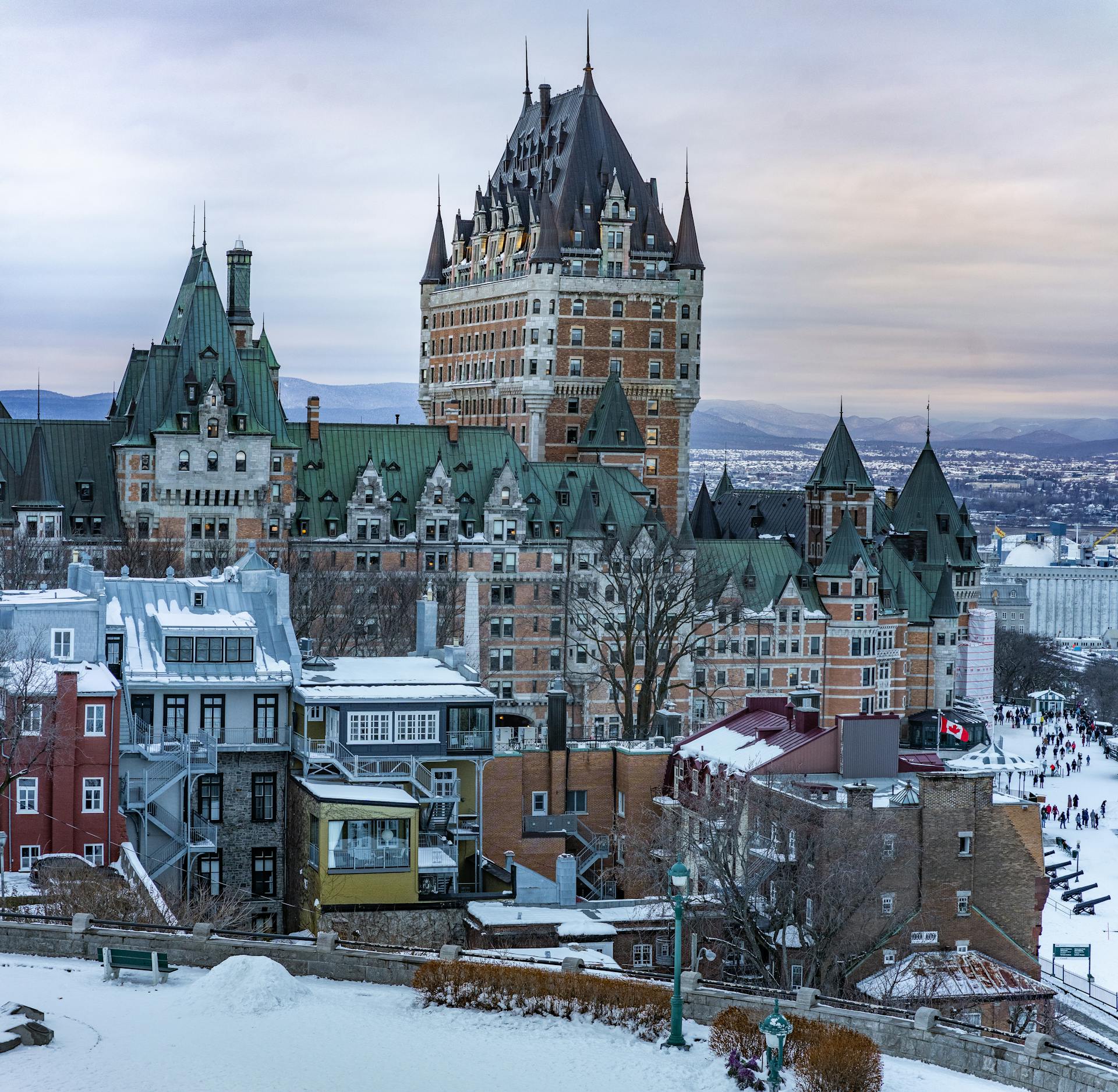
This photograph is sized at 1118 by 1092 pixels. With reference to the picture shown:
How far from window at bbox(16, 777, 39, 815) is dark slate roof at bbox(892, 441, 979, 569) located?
309ft

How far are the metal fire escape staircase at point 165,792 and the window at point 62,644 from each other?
7.39 ft

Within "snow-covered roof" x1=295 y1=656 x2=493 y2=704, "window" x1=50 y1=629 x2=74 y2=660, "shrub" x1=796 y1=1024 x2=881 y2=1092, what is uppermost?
"window" x1=50 y1=629 x2=74 y2=660

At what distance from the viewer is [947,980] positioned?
210 ft

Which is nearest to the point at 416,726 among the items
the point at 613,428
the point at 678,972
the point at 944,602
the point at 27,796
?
the point at 27,796

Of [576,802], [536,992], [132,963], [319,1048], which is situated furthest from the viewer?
[576,802]

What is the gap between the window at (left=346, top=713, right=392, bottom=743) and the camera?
228ft

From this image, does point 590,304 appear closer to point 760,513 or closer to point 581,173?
point 581,173

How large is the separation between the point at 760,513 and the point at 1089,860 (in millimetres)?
42103

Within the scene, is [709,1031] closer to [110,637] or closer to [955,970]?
[955,970]

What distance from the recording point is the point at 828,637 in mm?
135000

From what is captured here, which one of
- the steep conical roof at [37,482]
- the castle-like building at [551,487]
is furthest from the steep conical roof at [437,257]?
the steep conical roof at [37,482]

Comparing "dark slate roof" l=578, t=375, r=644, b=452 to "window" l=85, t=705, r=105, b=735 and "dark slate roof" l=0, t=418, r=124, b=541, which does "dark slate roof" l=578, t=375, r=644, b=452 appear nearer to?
"dark slate roof" l=0, t=418, r=124, b=541

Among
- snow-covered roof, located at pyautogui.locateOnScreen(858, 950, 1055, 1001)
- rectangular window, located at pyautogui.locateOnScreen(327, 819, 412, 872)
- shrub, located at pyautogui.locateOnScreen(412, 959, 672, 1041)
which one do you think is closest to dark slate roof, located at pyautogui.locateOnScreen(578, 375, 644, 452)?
snow-covered roof, located at pyautogui.locateOnScreen(858, 950, 1055, 1001)

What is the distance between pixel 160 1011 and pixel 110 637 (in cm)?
2952
